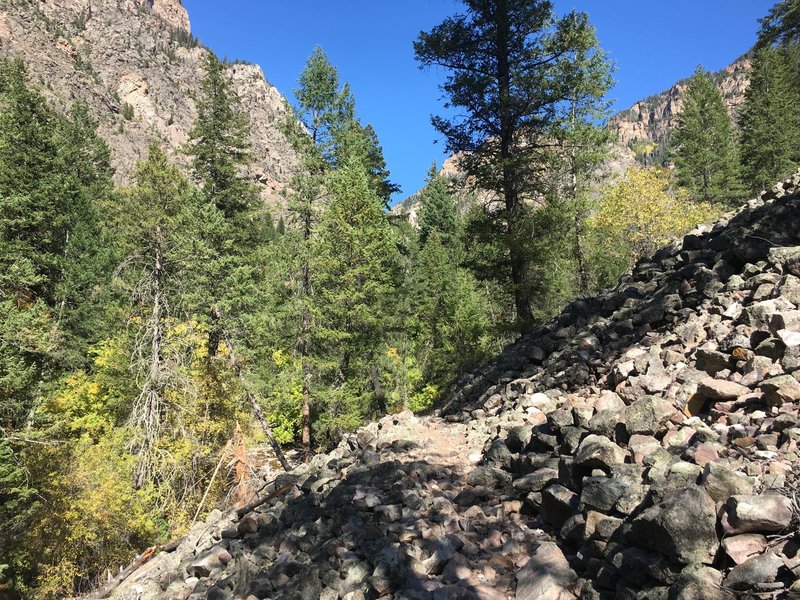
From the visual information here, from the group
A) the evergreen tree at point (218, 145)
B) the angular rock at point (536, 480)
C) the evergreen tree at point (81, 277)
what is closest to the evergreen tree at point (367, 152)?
the evergreen tree at point (218, 145)

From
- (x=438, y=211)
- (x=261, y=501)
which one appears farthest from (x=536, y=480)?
(x=438, y=211)

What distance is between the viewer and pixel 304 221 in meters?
20.0

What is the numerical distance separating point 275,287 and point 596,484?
1829 cm

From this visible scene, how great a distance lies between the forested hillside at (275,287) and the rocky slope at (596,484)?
16 cm

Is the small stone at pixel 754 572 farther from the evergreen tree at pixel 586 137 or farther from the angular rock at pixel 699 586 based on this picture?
the evergreen tree at pixel 586 137

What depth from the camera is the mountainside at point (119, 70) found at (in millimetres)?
128375

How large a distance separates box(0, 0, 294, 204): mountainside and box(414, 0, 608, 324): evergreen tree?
114m

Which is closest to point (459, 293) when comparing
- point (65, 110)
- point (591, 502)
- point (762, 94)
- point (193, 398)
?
point (193, 398)

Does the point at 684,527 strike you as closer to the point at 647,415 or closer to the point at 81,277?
the point at 647,415

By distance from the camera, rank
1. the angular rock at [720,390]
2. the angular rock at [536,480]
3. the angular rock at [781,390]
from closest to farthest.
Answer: the angular rock at [781,390] < the angular rock at [720,390] < the angular rock at [536,480]

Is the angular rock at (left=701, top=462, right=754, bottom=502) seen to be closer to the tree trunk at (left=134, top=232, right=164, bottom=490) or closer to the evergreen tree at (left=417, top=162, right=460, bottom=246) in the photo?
the tree trunk at (left=134, top=232, right=164, bottom=490)

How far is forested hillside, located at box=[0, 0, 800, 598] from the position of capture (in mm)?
12594

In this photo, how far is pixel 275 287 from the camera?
2047cm

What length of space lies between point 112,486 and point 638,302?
16.2 meters
